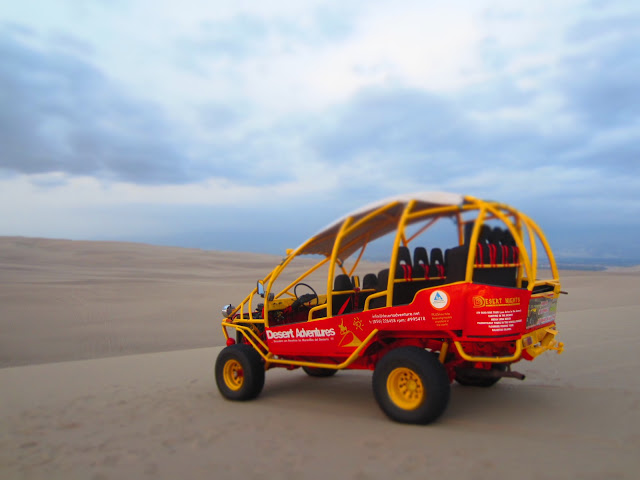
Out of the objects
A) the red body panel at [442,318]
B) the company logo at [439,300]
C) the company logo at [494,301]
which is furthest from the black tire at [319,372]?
the company logo at [494,301]

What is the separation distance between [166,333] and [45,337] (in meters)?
2.87

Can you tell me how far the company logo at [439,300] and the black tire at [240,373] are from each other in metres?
2.71

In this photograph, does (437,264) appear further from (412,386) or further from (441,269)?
(412,386)

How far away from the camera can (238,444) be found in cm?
469

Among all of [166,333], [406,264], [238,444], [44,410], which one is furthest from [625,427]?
[166,333]

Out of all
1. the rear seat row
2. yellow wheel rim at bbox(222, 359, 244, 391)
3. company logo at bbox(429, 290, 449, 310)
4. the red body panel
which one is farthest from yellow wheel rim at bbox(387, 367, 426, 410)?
yellow wheel rim at bbox(222, 359, 244, 391)

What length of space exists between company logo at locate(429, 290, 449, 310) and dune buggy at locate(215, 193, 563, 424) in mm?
10

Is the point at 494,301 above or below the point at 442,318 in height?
above

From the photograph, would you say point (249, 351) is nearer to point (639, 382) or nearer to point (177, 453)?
point (177, 453)

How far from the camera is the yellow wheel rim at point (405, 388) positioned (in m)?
4.83

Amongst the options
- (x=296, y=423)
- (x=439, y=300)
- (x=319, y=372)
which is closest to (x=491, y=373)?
(x=439, y=300)

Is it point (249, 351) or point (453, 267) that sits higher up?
point (453, 267)

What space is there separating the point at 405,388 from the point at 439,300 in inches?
40.0

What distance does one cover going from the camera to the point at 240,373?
258 inches
